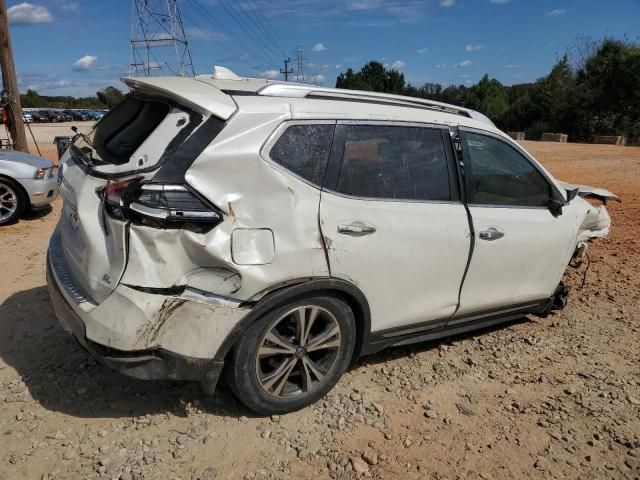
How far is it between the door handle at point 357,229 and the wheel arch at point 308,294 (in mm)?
270

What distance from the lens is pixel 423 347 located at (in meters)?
3.90

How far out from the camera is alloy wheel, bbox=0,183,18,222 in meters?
7.09

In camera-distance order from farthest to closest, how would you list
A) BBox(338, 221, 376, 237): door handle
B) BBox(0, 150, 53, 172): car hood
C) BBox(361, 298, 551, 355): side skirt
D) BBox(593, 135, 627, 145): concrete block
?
BBox(593, 135, 627, 145): concrete block → BBox(0, 150, 53, 172): car hood → BBox(361, 298, 551, 355): side skirt → BBox(338, 221, 376, 237): door handle

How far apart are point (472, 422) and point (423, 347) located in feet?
2.96

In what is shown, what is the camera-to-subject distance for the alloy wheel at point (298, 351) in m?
2.79

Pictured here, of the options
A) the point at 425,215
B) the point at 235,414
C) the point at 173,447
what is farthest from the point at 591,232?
the point at 173,447

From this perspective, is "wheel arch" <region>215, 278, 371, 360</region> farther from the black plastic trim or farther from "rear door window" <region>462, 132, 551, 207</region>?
"rear door window" <region>462, 132, 551, 207</region>

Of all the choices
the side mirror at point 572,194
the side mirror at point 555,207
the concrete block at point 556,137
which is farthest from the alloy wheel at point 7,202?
the concrete block at point 556,137

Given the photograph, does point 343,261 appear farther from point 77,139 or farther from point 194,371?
point 77,139

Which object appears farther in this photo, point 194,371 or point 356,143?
point 356,143

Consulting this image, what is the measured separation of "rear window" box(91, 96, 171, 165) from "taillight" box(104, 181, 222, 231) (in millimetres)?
326

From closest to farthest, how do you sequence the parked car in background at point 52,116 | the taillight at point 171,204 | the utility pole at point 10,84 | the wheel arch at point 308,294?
→ 1. the taillight at point 171,204
2. the wheel arch at point 308,294
3. the utility pole at point 10,84
4. the parked car in background at point 52,116

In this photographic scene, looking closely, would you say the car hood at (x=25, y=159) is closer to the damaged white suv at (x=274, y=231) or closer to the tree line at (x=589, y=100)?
the damaged white suv at (x=274, y=231)

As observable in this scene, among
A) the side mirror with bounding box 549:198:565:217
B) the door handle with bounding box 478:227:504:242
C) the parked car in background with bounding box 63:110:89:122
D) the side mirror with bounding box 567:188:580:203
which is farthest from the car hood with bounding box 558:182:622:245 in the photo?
the parked car in background with bounding box 63:110:89:122
